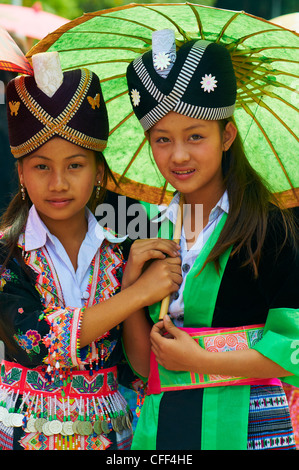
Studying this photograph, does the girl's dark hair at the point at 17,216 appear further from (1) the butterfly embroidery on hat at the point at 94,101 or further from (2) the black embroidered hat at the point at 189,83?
(2) the black embroidered hat at the point at 189,83

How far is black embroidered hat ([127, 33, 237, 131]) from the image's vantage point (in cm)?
222

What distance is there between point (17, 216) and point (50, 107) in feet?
1.60

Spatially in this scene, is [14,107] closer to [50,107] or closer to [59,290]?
[50,107]

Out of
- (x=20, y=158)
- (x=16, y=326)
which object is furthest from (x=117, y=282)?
(x=20, y=158)

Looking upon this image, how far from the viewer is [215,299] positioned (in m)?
2.22

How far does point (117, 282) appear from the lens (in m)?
2.51

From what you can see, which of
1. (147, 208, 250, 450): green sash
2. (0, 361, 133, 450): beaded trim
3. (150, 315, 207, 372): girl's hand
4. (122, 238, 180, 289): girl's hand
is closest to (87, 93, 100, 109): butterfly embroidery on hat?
(122, 238, 180, 289): girl's hand

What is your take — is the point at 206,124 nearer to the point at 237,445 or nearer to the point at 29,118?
the point at 29,118

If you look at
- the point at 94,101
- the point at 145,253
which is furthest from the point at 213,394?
the point at 94,101

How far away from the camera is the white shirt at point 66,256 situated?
7.92ft

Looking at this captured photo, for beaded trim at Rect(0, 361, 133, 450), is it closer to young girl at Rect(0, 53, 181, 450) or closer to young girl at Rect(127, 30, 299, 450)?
young girl at Rect(0, 53, 181, 450)

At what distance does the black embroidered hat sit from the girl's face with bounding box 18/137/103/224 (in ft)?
1.02

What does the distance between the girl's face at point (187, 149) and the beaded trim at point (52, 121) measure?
0.93 feet

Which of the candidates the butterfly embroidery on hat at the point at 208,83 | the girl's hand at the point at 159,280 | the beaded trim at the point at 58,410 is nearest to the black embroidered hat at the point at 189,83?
the butterfly embroidery on hat at the point at 208,83
